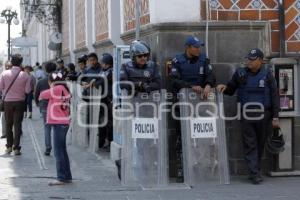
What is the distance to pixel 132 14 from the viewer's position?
12320 mm

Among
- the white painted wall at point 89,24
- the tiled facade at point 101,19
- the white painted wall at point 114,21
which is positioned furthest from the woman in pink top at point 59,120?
the white painted wall at point 89,24

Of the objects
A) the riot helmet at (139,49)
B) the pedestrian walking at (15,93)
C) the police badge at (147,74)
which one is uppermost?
the riot helmet at (139,49)

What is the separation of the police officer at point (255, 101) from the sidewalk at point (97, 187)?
455 millimetres

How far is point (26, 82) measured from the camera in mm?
12883

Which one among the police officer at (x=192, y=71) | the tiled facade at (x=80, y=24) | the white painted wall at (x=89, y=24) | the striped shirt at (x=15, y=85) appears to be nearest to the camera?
the police officer at (x=192, y=71)

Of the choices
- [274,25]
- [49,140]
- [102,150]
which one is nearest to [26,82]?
A: [49,140]

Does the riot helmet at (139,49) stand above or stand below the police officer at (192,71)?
above

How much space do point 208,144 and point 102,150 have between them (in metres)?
4.25

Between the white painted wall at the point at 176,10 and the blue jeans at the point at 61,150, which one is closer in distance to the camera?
the blue jeans at the point at 61,150

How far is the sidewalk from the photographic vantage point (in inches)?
349

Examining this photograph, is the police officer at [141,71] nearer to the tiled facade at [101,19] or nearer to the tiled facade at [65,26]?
the tiled facade at [101,19]

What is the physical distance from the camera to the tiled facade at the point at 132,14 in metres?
11.0

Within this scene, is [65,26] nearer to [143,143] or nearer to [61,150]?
[61,150]

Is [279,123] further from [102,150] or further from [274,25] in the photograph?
[102,150]
